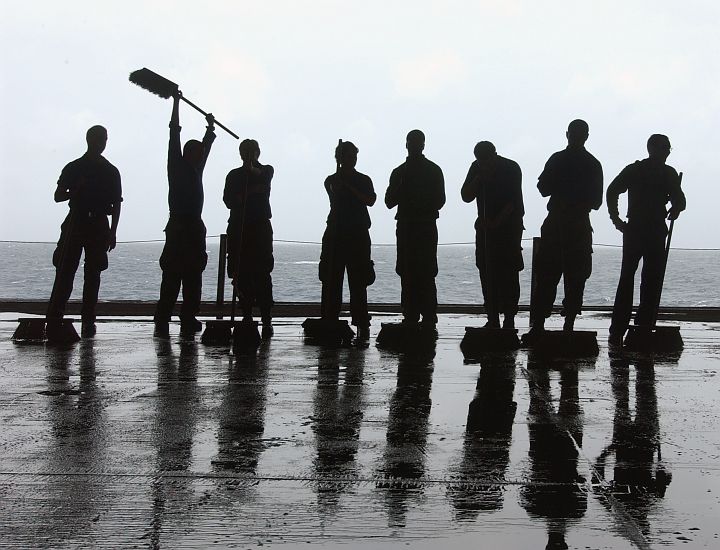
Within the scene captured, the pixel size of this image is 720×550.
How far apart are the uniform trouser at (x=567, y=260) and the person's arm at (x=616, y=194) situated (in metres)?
0.43

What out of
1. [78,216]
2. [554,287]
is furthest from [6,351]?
[554,287]

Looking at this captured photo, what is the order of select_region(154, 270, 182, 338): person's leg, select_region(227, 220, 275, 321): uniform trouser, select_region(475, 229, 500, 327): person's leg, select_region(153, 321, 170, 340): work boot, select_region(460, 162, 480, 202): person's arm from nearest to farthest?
select_region(475, 229, 500, 327): person's leg < select_region(460, 162, 480, 202): person's arm < select_region(153, 321, 170, 340): work boot < select_region(227, 220, 275, 321): uniform trouser < select_region(154, 270, 182, 338): person's leg

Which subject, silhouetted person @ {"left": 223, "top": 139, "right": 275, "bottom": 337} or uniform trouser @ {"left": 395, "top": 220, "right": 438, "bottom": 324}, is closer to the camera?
uniform trouser @ {"left": 395, "top": 220, "right": 438, "bottom": 324}

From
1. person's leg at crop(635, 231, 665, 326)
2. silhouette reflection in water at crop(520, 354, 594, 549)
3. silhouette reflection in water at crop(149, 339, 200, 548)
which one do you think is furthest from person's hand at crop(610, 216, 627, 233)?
silhouette reflection in water at crop(149, 339, 200, 548)

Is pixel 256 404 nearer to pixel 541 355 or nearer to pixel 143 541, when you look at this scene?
pixel 143 541

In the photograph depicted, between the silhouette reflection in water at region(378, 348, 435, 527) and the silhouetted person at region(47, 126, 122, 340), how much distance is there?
4185 millimetres

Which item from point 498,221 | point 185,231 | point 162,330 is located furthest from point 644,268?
point 162,330

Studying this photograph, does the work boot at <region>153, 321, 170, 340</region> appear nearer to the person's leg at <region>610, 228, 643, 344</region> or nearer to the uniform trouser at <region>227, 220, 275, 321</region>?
the uniform trouser at <region>227, 220, 275, 321</region>

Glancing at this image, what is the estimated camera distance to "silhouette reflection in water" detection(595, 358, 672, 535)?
3307mm

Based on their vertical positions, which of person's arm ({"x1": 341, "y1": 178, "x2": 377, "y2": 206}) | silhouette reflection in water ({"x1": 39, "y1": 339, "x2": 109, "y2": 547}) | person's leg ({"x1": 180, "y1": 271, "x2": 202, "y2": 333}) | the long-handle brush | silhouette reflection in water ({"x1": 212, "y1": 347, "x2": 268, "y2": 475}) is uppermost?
the long-handle brush

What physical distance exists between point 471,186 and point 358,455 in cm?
544

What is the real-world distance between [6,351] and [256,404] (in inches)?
141

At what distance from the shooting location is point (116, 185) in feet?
33.2

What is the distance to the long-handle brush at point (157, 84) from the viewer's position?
10.5 metres
